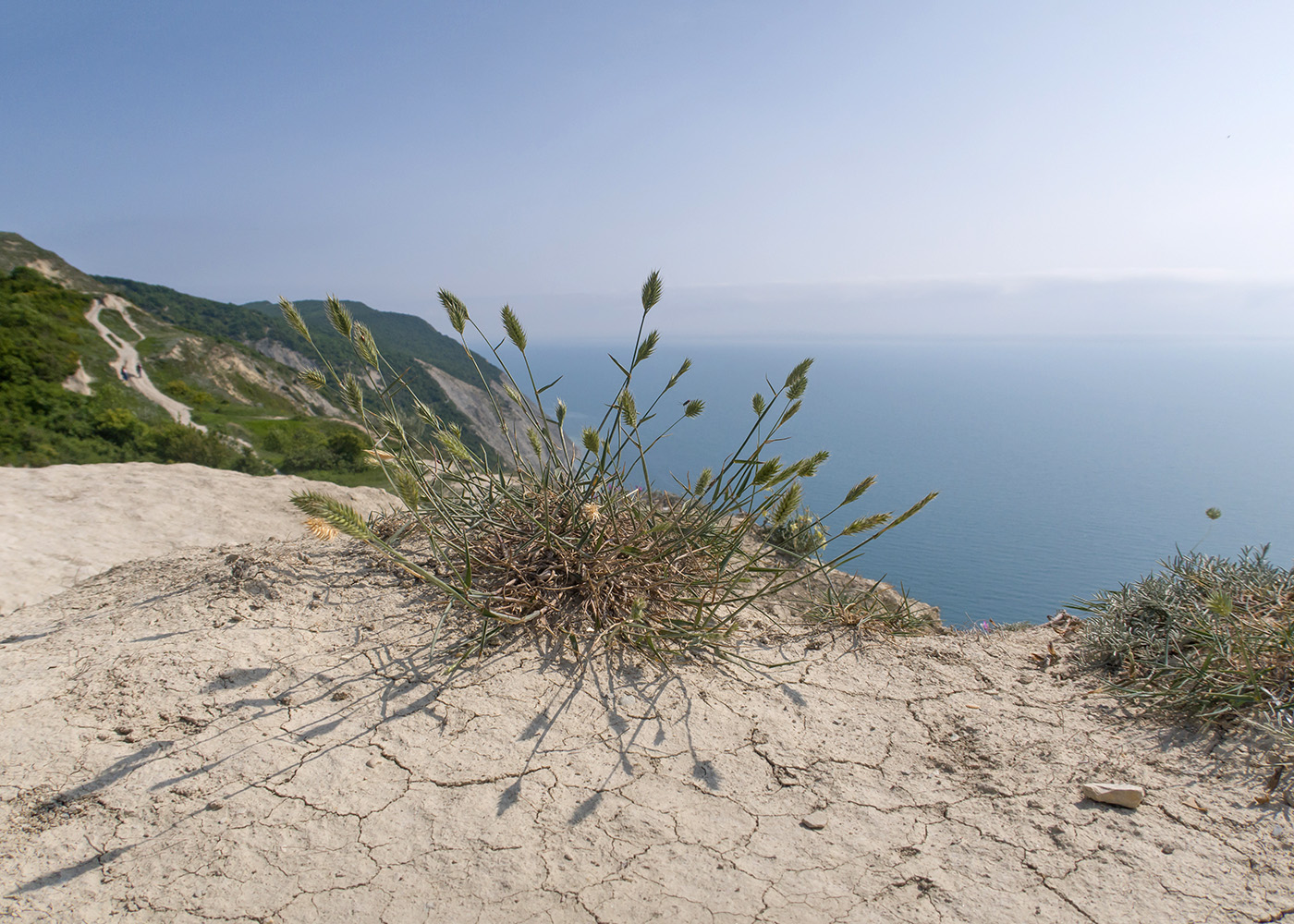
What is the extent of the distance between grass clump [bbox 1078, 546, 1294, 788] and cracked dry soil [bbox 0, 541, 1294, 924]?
0.16 meters

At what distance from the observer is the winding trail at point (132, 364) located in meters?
9.41

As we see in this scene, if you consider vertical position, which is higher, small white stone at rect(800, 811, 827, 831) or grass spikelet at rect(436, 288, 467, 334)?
grass spikelet at rect(436, 288, 467, 334)

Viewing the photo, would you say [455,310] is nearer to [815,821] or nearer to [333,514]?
[333,514]

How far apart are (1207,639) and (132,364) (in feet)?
57.0

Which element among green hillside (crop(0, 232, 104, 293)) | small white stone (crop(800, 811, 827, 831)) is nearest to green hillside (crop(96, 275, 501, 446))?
green hillside (crop(0, 232, 104, 293))

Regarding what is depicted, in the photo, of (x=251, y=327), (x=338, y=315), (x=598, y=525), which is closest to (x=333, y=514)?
(x=338, y=315)

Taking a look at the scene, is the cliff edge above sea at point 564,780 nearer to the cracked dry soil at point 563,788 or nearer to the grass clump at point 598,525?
the cracked dry soil at point 563,788

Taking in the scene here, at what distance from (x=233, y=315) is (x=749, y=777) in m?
44.0

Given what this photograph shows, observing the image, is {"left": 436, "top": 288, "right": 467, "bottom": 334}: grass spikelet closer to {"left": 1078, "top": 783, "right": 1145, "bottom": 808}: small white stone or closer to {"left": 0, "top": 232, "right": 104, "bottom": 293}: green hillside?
{"left": 1078, "top": 783, "right": 1145, "bottom": 808}: small white stone

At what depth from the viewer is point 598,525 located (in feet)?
9.35

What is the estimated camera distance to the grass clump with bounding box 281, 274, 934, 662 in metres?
2.48

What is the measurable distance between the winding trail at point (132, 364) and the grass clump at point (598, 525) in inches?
272

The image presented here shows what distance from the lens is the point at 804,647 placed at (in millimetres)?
2785

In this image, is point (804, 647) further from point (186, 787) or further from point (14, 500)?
point (14, 500)
